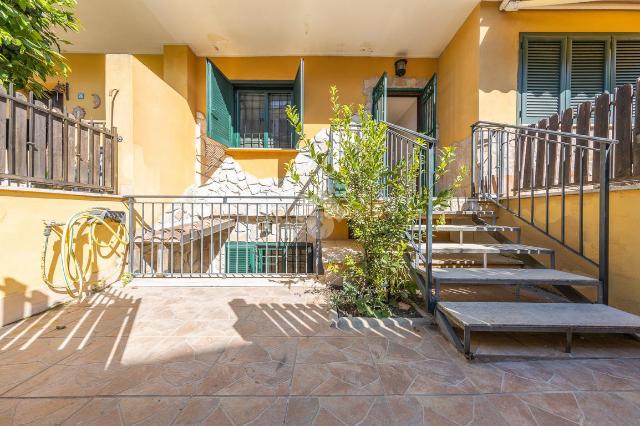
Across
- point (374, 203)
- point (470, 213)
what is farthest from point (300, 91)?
point (470, 213)

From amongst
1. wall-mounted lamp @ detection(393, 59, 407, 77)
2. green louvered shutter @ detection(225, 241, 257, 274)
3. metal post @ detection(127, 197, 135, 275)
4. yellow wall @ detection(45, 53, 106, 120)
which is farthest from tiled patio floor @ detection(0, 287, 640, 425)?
yellow wall @ detection(45, 53, 106, 120)

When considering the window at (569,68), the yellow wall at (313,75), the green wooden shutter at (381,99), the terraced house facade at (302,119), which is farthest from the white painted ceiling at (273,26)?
the window at (569,68)

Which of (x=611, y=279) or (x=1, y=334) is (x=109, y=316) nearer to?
(x=1, y=334)

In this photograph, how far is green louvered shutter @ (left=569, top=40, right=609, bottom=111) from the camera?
411cm

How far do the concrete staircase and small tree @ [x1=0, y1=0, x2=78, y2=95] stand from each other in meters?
4.07

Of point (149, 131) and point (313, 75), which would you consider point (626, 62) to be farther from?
point (149, 131)

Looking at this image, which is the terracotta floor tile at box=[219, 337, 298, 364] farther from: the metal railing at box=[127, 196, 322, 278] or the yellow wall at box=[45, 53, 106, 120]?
the yellow wall at box=[45, 53, 106, 120]

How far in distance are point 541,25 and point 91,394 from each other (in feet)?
22.0

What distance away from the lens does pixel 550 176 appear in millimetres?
3068

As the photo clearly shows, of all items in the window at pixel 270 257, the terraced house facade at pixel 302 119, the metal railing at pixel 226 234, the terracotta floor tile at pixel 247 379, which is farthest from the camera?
the window at pixel 270 257

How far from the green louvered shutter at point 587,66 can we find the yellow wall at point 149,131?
662 centimetres

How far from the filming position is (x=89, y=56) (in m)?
5.66

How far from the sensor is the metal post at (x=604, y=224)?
2158 millimetres

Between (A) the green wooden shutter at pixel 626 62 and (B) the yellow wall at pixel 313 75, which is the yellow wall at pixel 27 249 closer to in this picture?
(B) the yellow wall at pixel 313 75
